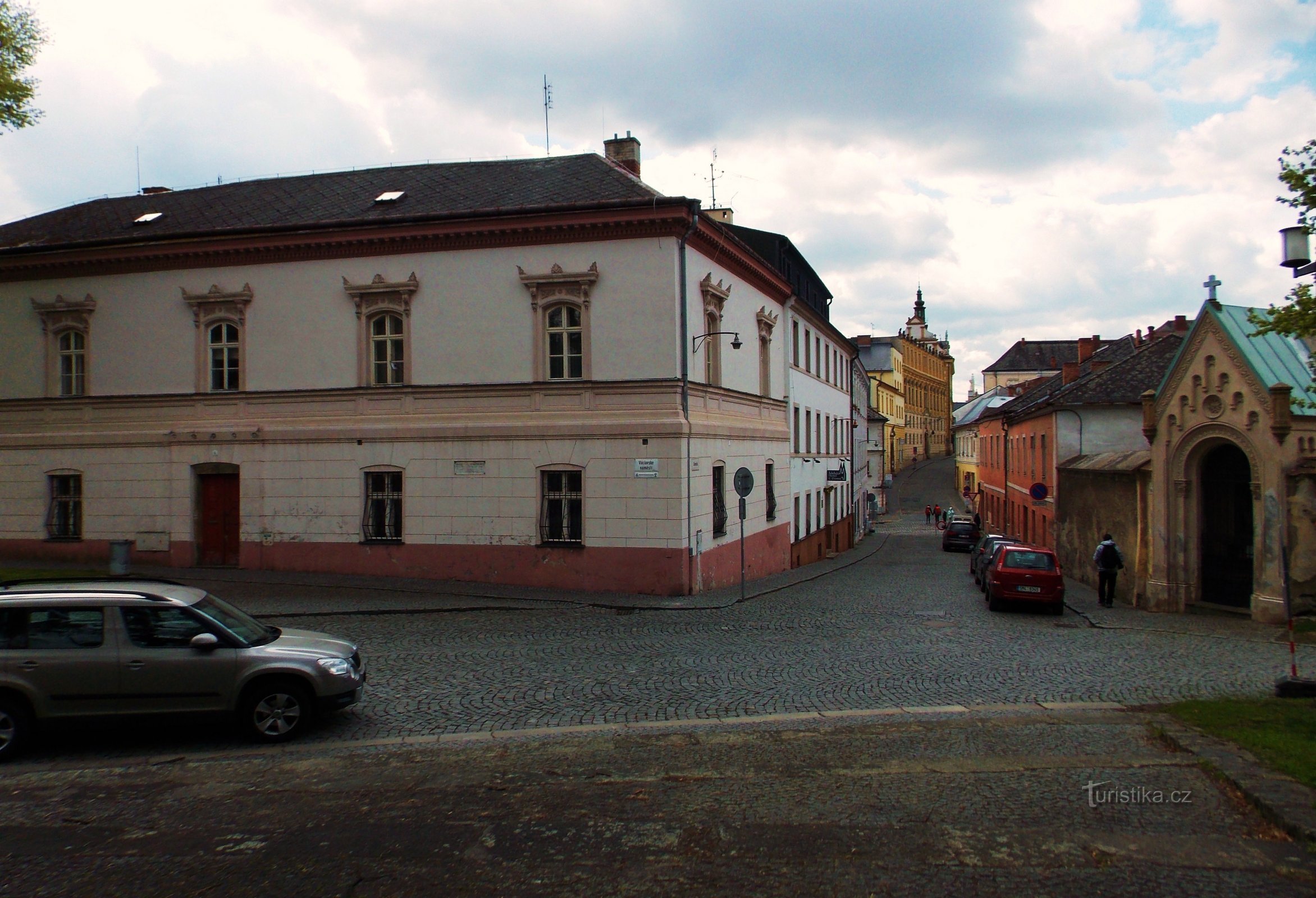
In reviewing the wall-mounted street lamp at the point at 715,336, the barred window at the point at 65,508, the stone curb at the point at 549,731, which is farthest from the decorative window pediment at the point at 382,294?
the stone curb at the point at 549,731

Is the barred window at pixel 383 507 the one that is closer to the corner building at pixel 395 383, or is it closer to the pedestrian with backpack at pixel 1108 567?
the corner building at pixel 395 383

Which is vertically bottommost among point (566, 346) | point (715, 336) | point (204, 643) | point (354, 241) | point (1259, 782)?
point (1259, 782)

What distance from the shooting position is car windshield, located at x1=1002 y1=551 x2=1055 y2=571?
2058 cm

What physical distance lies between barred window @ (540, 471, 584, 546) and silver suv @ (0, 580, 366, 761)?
426 inches

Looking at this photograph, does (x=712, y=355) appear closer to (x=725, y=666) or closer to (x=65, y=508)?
(x=725, y=666)

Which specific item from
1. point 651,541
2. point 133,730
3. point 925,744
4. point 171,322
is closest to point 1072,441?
point 651,541

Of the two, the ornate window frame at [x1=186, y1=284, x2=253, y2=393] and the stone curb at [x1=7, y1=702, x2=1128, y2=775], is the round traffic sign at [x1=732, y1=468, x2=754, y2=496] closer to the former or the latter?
the stone curb at [x1=7, y1=702, x2=1128, y2=775]

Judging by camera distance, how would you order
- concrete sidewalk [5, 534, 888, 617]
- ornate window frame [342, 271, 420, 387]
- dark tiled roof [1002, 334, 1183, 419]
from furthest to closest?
dark tiled roof [1002, 334, 1183, 419], ornate window frame [342, 271, 420, 387], concrete sidewalk [5, 534, 888, 617]

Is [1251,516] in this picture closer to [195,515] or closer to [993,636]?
[993,636]

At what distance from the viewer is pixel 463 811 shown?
7473mm

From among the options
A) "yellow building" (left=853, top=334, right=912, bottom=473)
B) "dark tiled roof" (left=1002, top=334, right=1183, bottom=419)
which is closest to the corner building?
"dark tiled roof" (left=1002, top=334, right=1183, bottom=419)

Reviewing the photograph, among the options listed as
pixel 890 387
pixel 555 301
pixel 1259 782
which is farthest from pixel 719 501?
pixel 890 387

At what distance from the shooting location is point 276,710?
952cm

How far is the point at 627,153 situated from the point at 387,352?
9.91 meters
